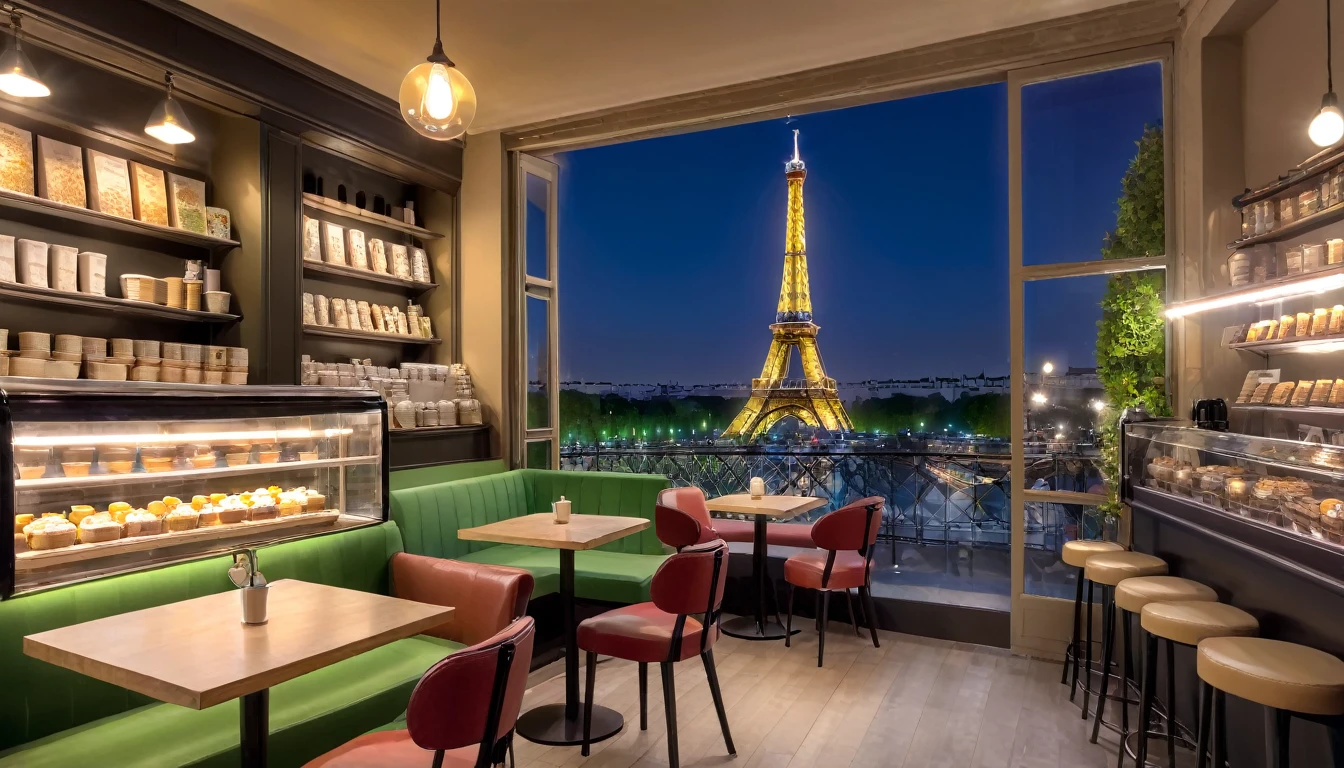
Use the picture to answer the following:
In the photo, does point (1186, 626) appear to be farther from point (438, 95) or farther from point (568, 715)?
point (438, 95)

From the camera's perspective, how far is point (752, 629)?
15.6 ft

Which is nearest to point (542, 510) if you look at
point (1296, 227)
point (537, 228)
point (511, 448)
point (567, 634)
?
point (511, 448)

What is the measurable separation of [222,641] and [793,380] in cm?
1122

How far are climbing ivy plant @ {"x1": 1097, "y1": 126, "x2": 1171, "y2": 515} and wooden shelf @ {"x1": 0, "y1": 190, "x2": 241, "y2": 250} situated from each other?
4763 millimetres

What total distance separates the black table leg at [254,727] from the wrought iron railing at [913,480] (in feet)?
12.5

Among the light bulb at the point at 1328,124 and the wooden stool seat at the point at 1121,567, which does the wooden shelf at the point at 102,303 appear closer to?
the wooden stool seat at the point at 1121,567

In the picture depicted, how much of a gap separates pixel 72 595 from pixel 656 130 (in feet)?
13.7

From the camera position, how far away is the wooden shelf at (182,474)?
7.80 feet

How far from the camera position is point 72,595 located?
2377mm

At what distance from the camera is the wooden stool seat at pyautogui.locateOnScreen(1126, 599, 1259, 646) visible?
234 centimetres

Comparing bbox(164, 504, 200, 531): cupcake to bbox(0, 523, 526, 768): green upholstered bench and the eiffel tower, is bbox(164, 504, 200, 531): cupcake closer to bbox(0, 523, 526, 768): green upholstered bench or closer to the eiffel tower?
bbox(0, 523, 526, 768): green upholstered bench

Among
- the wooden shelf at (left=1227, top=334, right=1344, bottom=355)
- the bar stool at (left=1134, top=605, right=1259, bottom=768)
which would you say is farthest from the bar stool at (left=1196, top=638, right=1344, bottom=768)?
the wooden shelf at (left=1227, top=334, right=1344, bottom=355)

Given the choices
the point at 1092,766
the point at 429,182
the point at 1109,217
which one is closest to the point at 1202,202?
the point at 1109,217

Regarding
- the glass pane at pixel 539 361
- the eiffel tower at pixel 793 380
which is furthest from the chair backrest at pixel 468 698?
the eiffel tower at pixel 793 380
